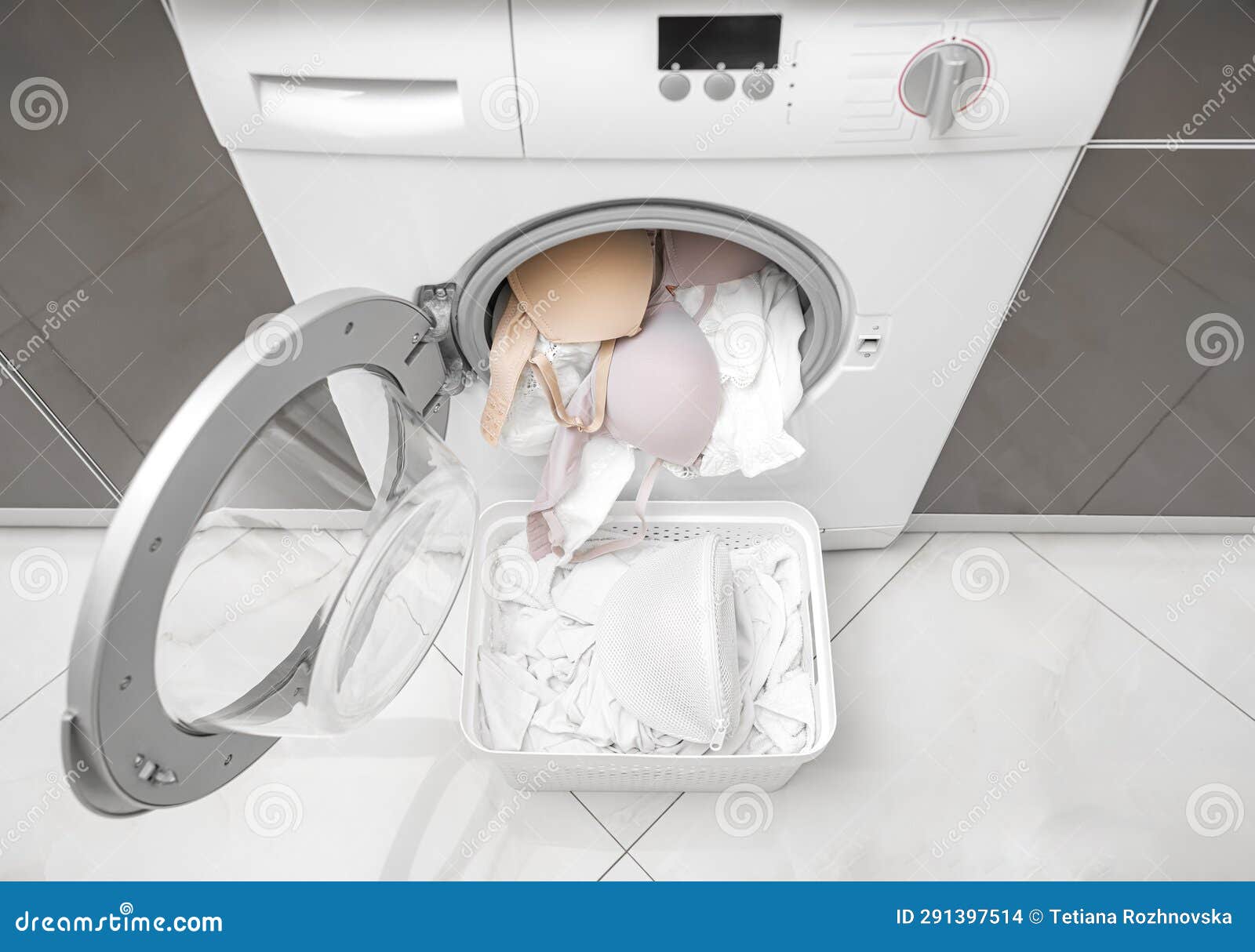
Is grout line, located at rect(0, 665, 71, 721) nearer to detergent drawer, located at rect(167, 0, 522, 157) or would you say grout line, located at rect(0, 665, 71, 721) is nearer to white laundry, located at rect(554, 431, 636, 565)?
white laundry, located at rect(554, 431, 636, 565)

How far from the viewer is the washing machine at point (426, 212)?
0.63 metres

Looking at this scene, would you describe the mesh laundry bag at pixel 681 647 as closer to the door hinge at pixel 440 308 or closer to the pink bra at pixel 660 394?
the pink bra at pixel 660 394

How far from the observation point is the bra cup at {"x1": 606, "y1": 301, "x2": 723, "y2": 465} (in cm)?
94

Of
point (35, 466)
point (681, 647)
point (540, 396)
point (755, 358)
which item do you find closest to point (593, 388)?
point (540, 396)

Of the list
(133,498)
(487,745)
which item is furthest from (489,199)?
(487,745)

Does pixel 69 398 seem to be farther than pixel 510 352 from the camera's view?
Yes

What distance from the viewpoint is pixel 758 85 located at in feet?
2.24

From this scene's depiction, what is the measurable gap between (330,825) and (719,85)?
3.35ft

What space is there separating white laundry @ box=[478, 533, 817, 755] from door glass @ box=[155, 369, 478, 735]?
179 millimetres

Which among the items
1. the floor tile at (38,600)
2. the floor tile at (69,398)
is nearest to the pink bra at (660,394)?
the floor tile at (69,398)

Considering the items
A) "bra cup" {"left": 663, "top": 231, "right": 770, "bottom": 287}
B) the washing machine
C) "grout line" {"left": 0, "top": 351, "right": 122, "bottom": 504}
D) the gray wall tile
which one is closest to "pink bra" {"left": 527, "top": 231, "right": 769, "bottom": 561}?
"bra cup" {"left": 663, "top": 231, "right": 770, "bottom": 287}

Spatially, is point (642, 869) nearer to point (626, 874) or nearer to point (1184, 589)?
point (626, 874)

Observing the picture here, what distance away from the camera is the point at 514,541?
1172mm
